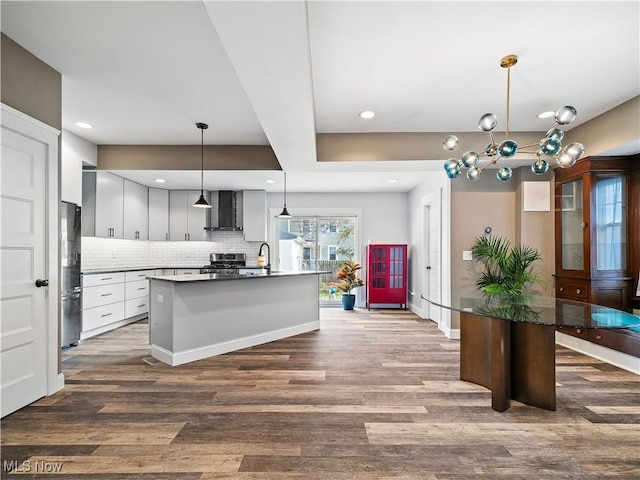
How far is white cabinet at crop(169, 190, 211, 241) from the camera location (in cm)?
633

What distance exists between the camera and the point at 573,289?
A: 3.88 metres

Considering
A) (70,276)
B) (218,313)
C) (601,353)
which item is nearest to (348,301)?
(218,313)

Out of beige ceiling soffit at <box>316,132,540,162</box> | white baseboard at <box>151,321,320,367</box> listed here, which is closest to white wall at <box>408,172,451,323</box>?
beige ceiling soffit at <box>316,132,540,162</box>

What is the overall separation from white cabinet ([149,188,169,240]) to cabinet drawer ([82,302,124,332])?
159cm

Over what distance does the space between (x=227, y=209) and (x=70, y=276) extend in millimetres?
2980

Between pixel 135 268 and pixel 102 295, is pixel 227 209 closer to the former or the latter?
pixel 135 268

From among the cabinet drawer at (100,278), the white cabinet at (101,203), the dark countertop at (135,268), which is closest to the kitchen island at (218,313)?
the dark countertop at (135,268)

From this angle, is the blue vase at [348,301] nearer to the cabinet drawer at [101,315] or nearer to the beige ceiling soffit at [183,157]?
the beige ceiling soffit at [183,157]

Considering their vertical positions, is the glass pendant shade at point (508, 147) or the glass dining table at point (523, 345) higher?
the glass pendant shade at point (508, 147)

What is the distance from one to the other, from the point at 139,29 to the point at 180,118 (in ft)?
5.04

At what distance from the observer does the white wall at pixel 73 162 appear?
152 inches

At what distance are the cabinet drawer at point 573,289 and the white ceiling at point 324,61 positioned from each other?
1844 millimetres

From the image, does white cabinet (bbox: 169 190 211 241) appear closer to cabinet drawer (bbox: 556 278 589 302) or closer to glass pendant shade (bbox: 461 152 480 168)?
glass pendant shade (bbox: 461 152 480 168)

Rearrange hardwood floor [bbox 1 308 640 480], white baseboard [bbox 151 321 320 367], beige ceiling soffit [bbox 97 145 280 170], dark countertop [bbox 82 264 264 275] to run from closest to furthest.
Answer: hardwood floor [bbox 1 308 640 480], white baseboard [bbox 151 321 320 367], dark countertop [bbox 82 264 264 275], beige ceiling soffit [bbox 97 145 280 170]
